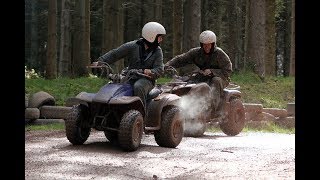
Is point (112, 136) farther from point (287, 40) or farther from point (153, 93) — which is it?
point (287, 40)

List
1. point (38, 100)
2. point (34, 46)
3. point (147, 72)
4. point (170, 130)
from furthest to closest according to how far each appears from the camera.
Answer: point (34, 46), point (38, 100), point (170, 130), point (147, 72)

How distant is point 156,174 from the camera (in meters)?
5.53

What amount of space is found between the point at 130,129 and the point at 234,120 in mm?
3756

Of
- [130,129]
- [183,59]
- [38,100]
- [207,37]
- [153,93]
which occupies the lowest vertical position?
[130,129]

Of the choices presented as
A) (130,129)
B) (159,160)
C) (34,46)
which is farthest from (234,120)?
(34,46)

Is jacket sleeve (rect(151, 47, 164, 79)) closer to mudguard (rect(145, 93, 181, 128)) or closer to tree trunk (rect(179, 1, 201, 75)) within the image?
mudguard (rect(145, 93, 181, 128))

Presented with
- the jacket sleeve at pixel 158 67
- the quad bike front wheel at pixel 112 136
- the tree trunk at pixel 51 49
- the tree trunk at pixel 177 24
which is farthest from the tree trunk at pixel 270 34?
the quad bike front wheel at pixel 112 136

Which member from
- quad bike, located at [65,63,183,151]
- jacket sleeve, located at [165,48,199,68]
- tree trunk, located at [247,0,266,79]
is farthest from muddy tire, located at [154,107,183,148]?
tree trunk, located at [247,0,266,79]

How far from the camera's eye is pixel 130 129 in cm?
713
